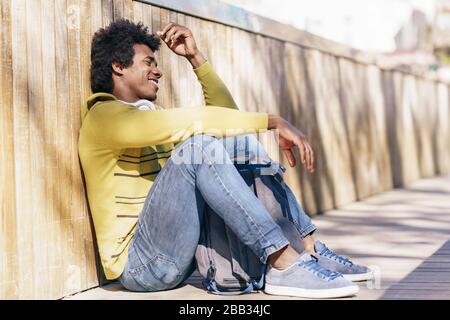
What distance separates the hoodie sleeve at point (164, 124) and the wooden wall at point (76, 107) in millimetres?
276

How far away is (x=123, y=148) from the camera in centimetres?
403

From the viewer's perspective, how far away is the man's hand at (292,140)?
147 inches

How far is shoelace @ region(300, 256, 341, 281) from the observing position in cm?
385

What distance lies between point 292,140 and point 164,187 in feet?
1.81

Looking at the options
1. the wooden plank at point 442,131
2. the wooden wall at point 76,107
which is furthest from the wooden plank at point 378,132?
the wooden plank at point 442,131

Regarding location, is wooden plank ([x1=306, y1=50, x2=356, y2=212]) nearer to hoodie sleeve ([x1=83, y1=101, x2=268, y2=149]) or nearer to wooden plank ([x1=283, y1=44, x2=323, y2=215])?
wooden plank ([x1=283, y1=44, x2=323, y2=215])

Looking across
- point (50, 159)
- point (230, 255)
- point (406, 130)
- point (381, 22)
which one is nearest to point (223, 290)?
point (230, 255)

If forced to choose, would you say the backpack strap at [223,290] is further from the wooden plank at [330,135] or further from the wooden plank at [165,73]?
the wooden plank at [330,135]

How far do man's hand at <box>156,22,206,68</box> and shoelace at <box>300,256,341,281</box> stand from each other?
1324 millimetres

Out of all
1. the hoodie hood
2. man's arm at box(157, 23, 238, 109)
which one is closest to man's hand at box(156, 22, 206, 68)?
man's arm at box(157, 23, 238, 109)

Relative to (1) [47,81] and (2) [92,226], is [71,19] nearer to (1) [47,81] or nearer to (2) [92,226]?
(1) [47,81]

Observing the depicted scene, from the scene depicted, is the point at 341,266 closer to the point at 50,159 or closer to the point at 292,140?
the point at 292,140

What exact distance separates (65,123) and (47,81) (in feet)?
0.71
